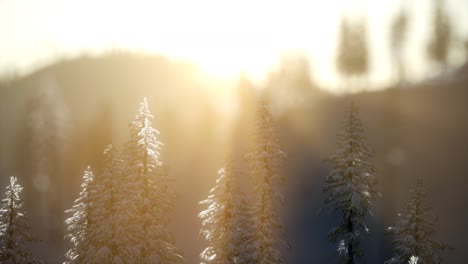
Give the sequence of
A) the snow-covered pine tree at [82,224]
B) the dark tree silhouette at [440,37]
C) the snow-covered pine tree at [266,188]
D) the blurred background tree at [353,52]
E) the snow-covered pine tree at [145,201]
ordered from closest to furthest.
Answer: the snow-covered pine tree at [145,201]
the snow-covered pine tree at [82,224]
the snow-covered pine tree at [266,188]
the dark tree silhouette at [440,37]
the blurred background tree at [353,52]

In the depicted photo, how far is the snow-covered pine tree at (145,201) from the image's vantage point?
27031mm

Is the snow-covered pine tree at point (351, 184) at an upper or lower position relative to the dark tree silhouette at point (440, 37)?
lower

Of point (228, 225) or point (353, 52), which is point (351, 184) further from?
point (353, 52)

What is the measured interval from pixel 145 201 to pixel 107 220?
2.48m

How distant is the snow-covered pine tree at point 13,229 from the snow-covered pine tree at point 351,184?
62.6ft

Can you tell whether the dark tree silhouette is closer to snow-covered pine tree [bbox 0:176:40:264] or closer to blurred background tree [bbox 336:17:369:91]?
blurred background tree [bbox 336:17:369:91]

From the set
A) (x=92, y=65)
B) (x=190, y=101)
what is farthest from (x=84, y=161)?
(x=92, y=65)

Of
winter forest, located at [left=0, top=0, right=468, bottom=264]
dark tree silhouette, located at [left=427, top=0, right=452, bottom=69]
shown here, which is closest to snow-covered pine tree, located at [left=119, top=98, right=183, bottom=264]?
winter forest, located at [left=0, top=0, right=468, bottom=264]

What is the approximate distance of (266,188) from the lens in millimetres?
30094

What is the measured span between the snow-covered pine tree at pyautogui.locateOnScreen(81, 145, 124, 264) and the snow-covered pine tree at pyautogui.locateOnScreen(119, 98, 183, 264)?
0.58 meters

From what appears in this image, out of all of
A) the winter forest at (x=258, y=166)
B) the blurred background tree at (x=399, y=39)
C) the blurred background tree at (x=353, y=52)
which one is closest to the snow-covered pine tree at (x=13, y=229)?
the winter forest at (x=258, y=166)

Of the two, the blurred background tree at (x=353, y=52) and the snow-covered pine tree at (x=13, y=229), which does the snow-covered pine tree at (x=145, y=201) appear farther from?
the blurred background tree at (x=353, y=52)

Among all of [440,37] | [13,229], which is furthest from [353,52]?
[13,229]

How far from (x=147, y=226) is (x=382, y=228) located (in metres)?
35.0
